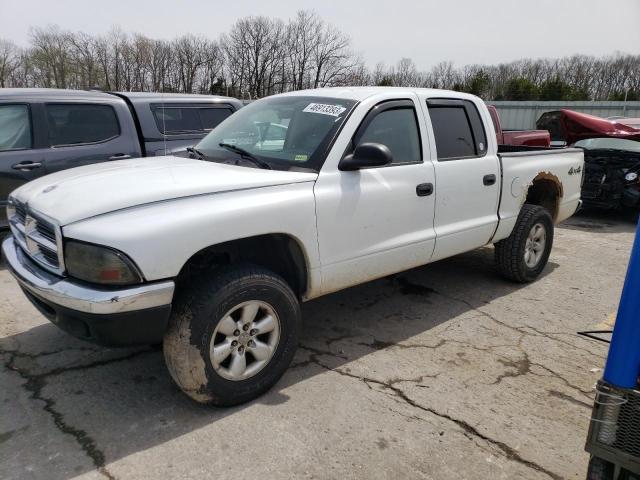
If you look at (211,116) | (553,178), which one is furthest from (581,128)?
(211,116)

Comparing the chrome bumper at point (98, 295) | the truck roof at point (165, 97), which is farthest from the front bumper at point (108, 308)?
the truck roof at point (165, 97)

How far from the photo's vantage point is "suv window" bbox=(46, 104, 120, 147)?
5660 mm

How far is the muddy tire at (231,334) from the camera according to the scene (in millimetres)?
2646

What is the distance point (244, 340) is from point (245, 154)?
131cm

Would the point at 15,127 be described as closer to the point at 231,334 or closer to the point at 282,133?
the point at 282,133

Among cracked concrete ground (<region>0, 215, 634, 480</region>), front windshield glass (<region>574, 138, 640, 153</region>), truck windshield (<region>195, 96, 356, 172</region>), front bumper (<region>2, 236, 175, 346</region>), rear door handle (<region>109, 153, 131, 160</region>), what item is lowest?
cracked concrete ground (<region>0, 215, 634, 480</region>)

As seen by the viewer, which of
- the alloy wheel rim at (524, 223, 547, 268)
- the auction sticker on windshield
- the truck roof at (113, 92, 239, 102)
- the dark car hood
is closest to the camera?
the auction sticker on windshield

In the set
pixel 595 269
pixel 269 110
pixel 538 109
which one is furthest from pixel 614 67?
pixel 269 110

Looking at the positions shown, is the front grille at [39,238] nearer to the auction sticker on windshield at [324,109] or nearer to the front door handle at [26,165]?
the auction sticker on windshield at [324,109]

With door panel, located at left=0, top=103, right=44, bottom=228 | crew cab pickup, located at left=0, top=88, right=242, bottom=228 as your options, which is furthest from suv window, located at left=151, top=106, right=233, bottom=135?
door panel, located at left=0, top=103, right=44, bottom=228

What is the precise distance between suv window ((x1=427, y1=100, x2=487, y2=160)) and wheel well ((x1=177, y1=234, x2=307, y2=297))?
1561 millimetres

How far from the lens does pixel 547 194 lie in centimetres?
546

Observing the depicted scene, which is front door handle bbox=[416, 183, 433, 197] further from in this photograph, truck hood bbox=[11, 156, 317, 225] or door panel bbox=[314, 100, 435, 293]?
truck hood bbox=[11, 156, 317, 225]

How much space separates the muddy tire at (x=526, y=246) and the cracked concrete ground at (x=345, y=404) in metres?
0.60
